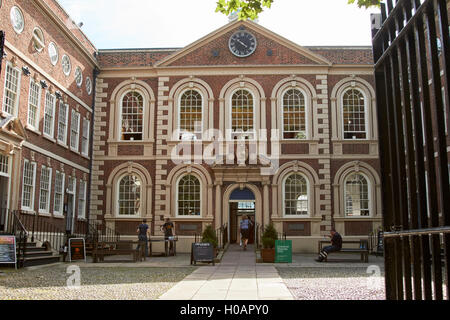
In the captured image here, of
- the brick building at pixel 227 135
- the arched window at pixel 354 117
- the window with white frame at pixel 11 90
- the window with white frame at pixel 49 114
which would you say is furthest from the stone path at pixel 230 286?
the arched window at pixel 354 117

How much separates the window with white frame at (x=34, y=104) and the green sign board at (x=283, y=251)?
A: 34.7 ft

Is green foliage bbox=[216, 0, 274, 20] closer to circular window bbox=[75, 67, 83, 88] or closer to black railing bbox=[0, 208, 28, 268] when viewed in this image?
black railing bbox=[0, 208, 28, 268]

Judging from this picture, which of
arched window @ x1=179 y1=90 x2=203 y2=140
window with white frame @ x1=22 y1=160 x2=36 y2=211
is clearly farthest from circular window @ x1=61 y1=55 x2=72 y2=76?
arched window @ x1=179 y1=90 x2=203 y2=140

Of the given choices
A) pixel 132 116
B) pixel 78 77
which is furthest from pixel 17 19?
pixel 132 116

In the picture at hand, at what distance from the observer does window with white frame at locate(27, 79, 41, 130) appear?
19.6 meters

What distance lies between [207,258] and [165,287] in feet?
21.3

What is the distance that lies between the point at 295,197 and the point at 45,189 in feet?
38.7

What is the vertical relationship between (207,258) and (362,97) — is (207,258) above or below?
below

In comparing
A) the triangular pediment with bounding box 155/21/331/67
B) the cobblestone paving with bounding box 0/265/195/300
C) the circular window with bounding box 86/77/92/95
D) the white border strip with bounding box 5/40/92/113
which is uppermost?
the triangular pediment with bounding box 155/21/331/67

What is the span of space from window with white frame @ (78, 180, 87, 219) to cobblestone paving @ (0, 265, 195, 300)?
27.9ft

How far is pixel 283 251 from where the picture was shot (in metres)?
18.7

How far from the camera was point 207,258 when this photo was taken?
17.4 meters
